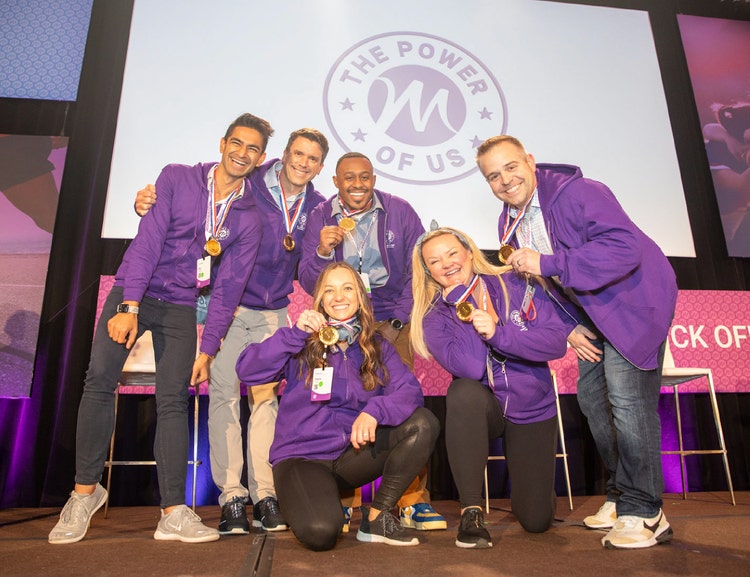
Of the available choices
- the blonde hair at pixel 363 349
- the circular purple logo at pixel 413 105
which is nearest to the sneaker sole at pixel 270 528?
the blonde hair at pixel 363 349

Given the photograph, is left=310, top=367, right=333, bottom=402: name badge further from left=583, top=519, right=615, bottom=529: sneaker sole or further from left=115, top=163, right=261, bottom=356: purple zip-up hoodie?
left=583, top=519, right=615, bottom=529: sneaker sole

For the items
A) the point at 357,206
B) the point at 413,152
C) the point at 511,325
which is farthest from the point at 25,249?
the point at 511,325

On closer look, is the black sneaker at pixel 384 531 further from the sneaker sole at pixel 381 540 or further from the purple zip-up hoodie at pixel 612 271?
the purple zip-up hoodie at pixel 612 271

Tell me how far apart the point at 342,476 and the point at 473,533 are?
20.0 inches

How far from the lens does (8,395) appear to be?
3447 millimetres

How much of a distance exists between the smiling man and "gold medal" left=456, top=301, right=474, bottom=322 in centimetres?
67

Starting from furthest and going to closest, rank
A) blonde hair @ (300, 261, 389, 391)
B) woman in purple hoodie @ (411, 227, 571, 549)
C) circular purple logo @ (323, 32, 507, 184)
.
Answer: circular purple logo @ (323, 32, 507, 184)
blonde hair @ (300, 261, 389, 391)
woman in purple hoodie @ (411, 227, 571, 549)

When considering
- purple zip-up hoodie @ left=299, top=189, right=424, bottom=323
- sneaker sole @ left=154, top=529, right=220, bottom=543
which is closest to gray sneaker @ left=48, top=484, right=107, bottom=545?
sneaker sole @ left=154, top=529, right=220, bottom=543

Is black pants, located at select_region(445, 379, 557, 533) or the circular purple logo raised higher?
the circular purple logo

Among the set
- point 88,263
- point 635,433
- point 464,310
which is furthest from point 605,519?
point 88,263

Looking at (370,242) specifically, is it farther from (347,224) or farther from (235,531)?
(235,531)

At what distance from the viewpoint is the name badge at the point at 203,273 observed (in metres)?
2.32

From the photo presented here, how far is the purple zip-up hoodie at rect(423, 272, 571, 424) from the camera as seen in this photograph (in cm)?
209

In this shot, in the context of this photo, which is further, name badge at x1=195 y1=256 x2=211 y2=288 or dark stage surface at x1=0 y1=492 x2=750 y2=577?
name badge at x1=195 y1=256 x2=211 y2=288
